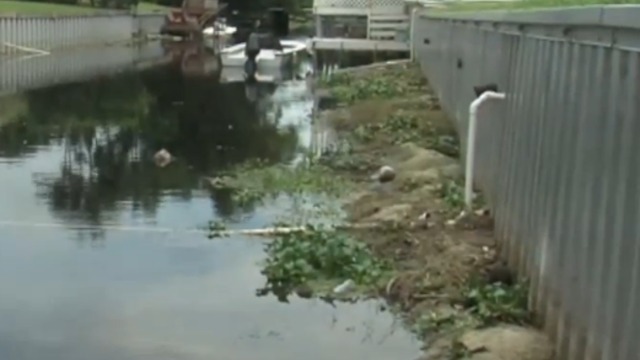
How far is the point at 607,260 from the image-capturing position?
677 centimetres

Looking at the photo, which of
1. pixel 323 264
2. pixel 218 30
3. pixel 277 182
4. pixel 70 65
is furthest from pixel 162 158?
pixel 218 30

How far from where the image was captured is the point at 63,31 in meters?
59.8

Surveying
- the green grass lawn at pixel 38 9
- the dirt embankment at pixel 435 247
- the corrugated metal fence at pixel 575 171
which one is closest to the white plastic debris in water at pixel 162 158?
the dirt embankment at pixel 435 247

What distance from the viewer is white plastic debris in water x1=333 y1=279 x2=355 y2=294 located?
11047 mm

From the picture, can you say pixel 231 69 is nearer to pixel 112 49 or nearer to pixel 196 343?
pixel 112 49

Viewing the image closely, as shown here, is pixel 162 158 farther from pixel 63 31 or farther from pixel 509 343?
pixel 63 31

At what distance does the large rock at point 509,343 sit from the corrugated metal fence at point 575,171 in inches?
5.9

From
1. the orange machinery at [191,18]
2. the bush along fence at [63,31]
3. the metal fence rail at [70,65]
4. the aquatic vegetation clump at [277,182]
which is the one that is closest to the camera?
the aquatic vegetation clump at [277,182]

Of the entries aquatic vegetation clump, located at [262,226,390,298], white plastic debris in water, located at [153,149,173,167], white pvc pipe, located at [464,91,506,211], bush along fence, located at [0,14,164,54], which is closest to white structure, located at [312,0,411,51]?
bush along fence, located at [0,14,164,54]

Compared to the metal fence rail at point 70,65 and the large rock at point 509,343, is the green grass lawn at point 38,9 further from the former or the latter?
the large rock at point 509,343

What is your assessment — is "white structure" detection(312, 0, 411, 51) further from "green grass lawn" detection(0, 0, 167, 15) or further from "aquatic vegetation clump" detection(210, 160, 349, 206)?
"aquatic vegetation clump" detection(210, 160, 349, 206)

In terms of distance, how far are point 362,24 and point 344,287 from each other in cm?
3423

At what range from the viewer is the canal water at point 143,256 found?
982 cm

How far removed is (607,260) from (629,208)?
0.45 metres
